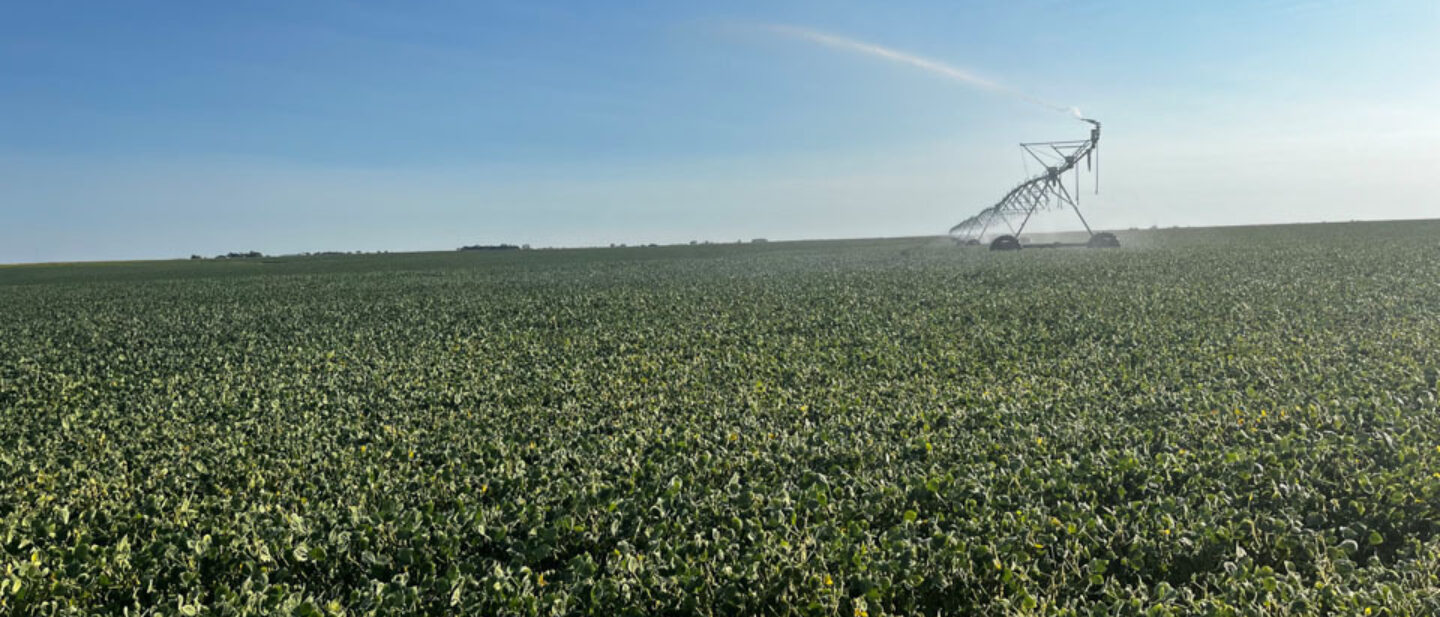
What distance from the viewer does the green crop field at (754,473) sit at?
4.66m

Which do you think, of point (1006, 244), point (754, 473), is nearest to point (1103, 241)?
point (1006, 244)

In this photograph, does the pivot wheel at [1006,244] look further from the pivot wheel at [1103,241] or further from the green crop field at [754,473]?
the green crop field at [754,473]

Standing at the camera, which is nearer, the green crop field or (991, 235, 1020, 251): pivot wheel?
the green crop field

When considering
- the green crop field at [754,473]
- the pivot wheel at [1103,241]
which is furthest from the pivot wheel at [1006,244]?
the green crop field at [754,473]

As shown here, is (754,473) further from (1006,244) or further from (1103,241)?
(1103,241)

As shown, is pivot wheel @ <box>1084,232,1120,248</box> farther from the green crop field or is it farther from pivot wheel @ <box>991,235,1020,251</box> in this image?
the green crop field

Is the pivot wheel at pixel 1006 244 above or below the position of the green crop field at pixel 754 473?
above

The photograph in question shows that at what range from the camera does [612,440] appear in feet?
26.3

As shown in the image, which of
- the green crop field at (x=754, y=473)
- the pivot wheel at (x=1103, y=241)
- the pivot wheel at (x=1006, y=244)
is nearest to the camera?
the green crop field at (x=754, y=473)

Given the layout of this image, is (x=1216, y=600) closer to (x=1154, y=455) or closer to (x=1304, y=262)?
(x=1154, y=455)

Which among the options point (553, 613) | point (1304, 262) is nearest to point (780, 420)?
point (553, 613)

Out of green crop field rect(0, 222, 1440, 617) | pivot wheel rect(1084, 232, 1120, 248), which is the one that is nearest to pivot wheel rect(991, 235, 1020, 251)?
pivot wheel rect(1084, 232, 1120, 248)

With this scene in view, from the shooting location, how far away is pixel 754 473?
275 inches

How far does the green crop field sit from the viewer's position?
4.66 meters
